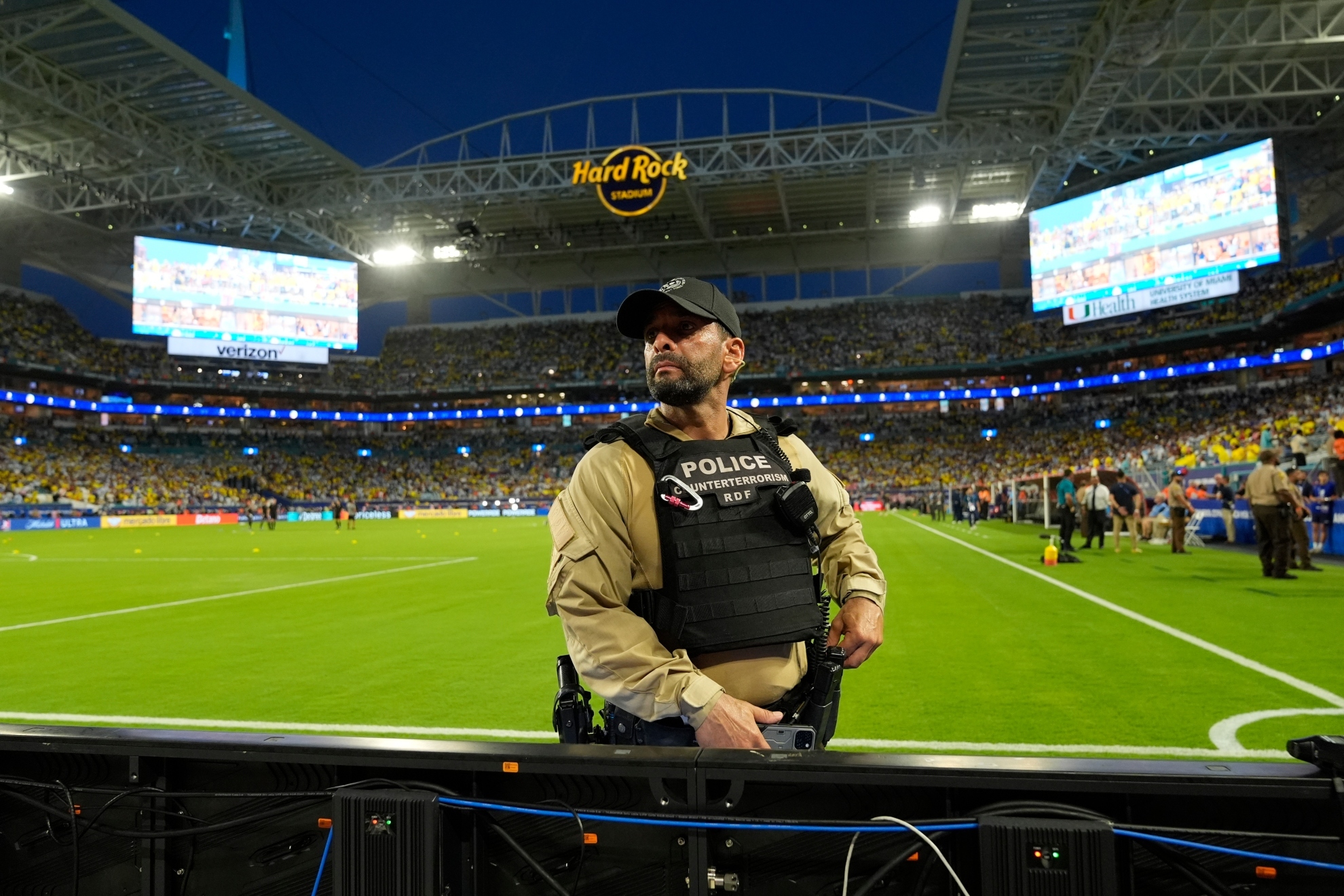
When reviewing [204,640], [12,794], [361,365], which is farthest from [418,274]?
[12,794]

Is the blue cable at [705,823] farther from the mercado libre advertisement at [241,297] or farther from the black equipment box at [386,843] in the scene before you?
the mercado libre advertisement at [241,297]

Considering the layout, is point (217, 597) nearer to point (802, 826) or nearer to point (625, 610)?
point (625, 610)

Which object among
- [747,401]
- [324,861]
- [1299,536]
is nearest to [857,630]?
[324,861]

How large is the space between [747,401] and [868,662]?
5986 cm

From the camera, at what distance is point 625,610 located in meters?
2.34

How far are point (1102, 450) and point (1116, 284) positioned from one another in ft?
54.7

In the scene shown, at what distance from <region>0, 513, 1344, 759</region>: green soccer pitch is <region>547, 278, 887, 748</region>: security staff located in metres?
2.55

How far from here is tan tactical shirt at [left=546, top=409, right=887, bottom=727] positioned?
224 centimetres

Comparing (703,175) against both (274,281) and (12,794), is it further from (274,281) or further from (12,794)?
(12,794)

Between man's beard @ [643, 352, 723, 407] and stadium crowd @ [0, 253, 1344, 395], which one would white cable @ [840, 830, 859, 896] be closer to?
man's beard @ [643, 352, 723, 407]

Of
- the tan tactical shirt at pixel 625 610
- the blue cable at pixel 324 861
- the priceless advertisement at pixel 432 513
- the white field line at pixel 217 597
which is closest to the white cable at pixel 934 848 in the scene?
the tan tactical shirt at pixel 625 610

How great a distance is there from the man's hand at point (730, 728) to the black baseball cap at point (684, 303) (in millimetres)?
1092

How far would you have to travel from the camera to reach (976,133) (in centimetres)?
3319

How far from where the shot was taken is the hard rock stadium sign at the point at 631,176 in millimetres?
33500
